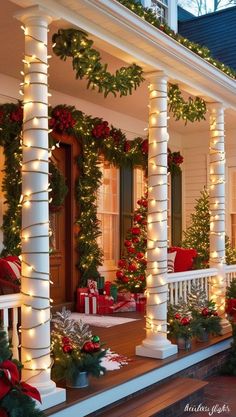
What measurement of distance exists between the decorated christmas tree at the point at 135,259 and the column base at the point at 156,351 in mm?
2990

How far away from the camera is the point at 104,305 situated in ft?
24.0

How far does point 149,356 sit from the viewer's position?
4918 millimetres

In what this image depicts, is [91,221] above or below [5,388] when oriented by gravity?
above

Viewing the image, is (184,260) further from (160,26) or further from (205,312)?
(160,26)

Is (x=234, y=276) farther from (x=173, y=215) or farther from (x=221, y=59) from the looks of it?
(x=221, y=59)

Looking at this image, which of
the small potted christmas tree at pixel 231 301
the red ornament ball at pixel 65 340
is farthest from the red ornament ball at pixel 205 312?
the red ornament ball at pixel 65 340

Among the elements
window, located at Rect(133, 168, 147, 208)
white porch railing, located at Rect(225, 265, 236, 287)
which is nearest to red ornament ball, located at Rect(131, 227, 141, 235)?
window, located at Rect(133, 168, 147, 208)

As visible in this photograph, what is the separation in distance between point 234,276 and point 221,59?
13.2 ft

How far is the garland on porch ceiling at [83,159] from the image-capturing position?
6348 millimetres

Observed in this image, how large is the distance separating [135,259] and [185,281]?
2313 mm

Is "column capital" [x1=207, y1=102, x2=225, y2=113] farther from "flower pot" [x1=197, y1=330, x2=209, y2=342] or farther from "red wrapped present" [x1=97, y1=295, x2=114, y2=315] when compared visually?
"red wrapped present" [x1=97, y1=295, x2=114, y2=315]

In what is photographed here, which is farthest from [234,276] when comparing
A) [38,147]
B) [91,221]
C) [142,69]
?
[38,147]

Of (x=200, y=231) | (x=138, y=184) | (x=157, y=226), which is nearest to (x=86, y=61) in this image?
(x=157, y=226)

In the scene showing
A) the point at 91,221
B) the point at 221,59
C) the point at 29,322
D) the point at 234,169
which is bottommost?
the point at 29,322
